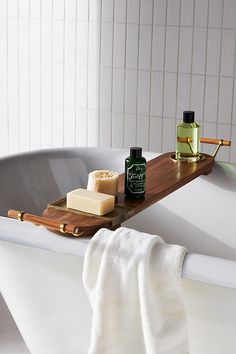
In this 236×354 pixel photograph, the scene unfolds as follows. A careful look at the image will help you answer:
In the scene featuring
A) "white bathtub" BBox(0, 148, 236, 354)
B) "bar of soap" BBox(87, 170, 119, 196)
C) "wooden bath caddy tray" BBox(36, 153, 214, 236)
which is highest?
"bar of soap" BBox(87, 170, 119, 196)

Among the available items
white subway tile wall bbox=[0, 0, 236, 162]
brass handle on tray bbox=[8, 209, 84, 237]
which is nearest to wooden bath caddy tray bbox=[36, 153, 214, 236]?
brass handle on tray bbox=[8, 209, 84, 237]

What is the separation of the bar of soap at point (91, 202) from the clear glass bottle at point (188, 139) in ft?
1.80

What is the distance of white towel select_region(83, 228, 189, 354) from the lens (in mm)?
1822

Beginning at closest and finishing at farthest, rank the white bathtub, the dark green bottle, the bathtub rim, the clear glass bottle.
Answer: the bathtub rim, the white bathtub, the dark green bottle, the clear glass bottle

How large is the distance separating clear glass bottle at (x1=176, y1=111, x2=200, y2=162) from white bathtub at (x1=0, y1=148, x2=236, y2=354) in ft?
0.33

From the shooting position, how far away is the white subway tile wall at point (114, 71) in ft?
11.2

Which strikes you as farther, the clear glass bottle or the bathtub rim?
the clear glass bottle

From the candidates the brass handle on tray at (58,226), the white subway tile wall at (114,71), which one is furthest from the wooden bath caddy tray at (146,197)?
the white subway tile wall at (114,71)

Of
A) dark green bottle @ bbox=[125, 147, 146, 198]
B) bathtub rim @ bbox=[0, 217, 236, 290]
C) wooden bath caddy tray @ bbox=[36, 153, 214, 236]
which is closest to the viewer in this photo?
bathtub rim @ bbox=[0, 217, 236, 290]

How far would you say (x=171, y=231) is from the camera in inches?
110

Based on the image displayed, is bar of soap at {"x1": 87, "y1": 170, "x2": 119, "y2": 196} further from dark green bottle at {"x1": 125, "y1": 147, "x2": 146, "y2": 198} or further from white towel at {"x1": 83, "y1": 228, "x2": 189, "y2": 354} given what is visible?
white towel at {"x1": 83, "y1": 228, "x2": 189, "y2": 354}

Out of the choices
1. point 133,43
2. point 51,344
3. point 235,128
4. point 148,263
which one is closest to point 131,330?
point 148,263

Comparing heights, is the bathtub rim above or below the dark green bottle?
below

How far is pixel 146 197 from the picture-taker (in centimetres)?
230
